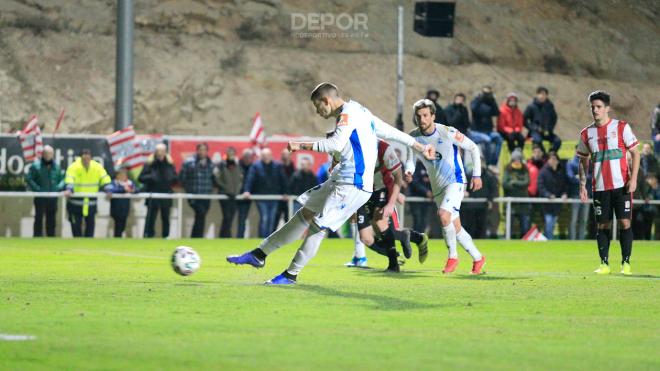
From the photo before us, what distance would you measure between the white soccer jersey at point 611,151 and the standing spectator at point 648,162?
12855 mm

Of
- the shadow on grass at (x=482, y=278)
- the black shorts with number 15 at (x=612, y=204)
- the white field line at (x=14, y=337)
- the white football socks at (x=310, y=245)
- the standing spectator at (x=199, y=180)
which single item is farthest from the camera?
the standing spectator at (x=199, y=180)

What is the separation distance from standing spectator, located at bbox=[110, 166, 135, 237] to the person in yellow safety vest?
218mm

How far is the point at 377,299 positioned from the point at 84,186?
16046mm

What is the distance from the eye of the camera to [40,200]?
1077 inches

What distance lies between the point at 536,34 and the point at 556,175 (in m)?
24.3

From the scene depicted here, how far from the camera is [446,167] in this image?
15.9 m

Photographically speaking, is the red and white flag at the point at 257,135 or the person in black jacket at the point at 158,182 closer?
the person in black jacket at the point at 158,182

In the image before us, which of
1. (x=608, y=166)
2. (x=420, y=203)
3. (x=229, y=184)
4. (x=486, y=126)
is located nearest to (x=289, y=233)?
(x=608, y=166)

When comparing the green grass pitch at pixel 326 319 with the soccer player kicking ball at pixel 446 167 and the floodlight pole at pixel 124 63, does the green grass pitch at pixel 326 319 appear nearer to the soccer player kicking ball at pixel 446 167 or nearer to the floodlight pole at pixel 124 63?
the soccer player kicking ball at pixel 446 167

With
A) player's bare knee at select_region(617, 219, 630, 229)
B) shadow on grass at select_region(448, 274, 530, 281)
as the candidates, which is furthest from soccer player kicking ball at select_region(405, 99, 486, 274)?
player's bare knee at select_region(617, 219, 630, 229)

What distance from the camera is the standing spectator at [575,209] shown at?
1143 inches

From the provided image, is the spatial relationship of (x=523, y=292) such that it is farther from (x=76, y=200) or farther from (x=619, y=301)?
(x=76, y=200)

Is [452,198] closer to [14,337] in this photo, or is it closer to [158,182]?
[14,337]

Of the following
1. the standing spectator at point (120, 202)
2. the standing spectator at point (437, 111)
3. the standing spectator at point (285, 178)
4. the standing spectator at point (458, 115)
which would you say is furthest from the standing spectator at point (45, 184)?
the standing spectator at point (458, 115)
